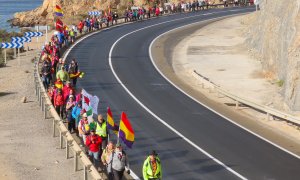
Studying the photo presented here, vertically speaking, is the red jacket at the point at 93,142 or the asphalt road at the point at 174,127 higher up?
the red jacket at the point at 93,142

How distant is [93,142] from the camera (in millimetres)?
16047

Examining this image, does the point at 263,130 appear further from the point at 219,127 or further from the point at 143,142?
the point at 143,142

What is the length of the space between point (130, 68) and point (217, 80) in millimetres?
5759

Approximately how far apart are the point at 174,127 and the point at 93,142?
22.8ft

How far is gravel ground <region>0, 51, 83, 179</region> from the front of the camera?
17.1 meters

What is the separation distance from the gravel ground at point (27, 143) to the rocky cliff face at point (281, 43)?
10451 millimetres

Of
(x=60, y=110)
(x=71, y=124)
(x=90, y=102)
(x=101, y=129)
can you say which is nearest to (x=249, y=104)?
(x=60, y=110)

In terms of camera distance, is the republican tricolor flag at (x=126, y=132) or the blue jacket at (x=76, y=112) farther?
the blue jacket at (x=76, y=112)

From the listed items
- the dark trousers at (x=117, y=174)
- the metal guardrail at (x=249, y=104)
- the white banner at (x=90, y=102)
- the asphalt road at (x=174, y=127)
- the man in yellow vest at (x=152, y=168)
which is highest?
the white banner at (x=90, y=102)

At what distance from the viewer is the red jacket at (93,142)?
16.0m

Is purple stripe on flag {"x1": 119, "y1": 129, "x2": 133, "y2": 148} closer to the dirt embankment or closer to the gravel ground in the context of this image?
the gravel ground

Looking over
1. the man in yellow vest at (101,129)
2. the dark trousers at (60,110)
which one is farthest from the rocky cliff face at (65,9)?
the man in yellow vest at (101,129)

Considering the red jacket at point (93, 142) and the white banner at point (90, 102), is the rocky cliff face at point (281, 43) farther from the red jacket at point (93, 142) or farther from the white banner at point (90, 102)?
the red jacket at point (93, 142)

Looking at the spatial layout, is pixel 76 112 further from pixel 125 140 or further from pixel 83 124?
pixel 125 140
